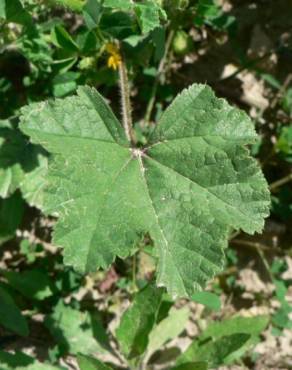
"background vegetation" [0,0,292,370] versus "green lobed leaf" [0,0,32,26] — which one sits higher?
"green lobed leaf" [0,0,32,26]

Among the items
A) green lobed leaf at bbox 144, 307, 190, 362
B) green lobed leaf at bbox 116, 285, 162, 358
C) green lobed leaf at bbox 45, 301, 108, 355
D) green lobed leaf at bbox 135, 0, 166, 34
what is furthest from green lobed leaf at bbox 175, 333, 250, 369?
green lobed leaf at bbox 135, 0, 166, 34

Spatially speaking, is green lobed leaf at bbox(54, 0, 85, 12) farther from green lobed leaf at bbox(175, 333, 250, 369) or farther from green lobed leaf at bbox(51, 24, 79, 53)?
green lobed leaf at bbox(175, 333, 250, 369)

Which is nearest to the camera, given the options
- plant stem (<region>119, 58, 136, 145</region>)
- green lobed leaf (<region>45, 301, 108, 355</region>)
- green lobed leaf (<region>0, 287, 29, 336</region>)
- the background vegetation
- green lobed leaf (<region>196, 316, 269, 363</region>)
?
plant stem (<region>119, 58, 136, 145</region>)

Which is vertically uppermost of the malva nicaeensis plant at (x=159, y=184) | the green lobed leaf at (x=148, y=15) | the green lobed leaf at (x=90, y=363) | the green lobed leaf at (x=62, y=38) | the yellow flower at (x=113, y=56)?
the green lobed leaf at (x=148, y=15)

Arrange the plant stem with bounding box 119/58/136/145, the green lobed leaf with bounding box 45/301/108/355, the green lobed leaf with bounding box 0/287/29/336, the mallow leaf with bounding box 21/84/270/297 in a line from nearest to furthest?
1. the mallow leaf with bounding box 21/84/270/297
2. the plant stem with bounding box 119/58/136/145
3. the green lobed leaf with bounding box 0/287/29/336
4. the green lobed leaf with bounding box 45/301/108/355

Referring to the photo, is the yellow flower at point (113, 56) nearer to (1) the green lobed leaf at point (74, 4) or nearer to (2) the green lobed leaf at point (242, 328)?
(1) the green lobed leaf at point (74, 4)

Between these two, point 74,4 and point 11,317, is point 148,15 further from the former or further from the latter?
point 11,317

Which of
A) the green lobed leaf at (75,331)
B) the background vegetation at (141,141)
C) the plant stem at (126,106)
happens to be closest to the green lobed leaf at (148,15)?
the background vegetation at (141,141)
